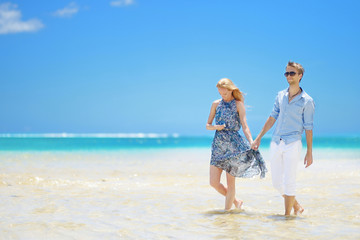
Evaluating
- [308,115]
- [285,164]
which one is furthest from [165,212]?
[308,115]

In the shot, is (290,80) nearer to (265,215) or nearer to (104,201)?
(265,215)

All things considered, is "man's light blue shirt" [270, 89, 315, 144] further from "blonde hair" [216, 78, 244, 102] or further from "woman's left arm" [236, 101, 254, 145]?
"blonde hair" [216, 78, 244, 102]

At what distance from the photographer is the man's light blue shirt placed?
5020 millimetres

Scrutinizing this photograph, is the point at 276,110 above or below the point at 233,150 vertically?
above

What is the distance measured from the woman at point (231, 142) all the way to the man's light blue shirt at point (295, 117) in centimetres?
61

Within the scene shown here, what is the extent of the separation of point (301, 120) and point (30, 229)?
11.9 feet

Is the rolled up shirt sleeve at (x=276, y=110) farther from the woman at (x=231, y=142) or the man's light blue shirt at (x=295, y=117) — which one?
the woman at (x=231, y=142)

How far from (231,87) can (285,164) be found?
1.33m

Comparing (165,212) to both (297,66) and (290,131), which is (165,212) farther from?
(297,66)

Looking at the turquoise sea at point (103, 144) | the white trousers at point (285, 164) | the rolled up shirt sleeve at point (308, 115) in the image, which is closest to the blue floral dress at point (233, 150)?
the white trousers at point (285, 164)

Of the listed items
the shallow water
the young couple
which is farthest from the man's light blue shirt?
the shallow water

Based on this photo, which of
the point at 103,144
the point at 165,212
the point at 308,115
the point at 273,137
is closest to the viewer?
the point at 308,115

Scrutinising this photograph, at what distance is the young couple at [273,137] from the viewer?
5.05 m

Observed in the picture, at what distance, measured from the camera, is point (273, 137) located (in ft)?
17.3
